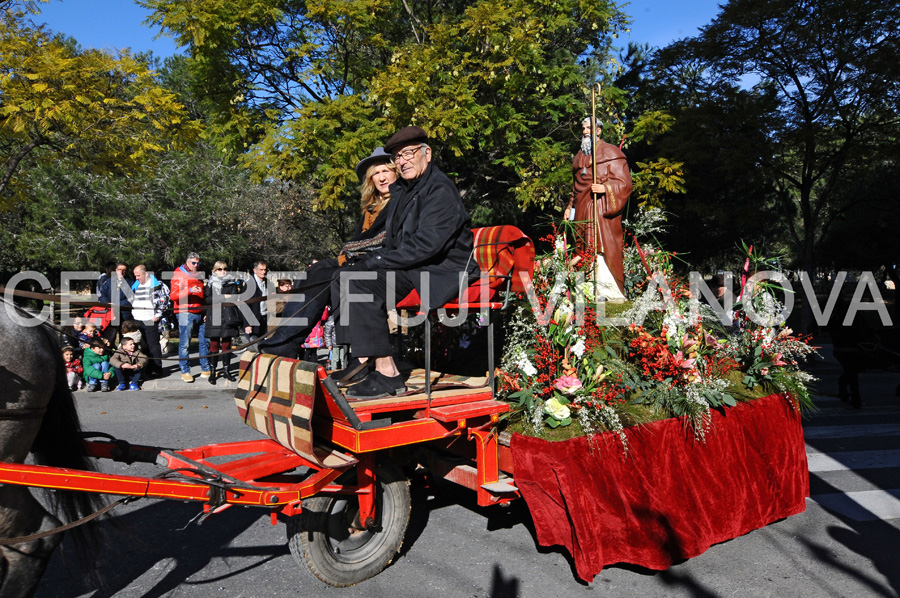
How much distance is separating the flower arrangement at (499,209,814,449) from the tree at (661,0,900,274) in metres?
10.6

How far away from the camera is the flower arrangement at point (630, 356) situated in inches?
139

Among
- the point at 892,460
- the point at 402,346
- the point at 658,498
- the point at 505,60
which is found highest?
the point at 505,60

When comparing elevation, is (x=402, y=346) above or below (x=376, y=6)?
below

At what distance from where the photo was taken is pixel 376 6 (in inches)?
441

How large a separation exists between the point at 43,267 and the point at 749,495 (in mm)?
29780

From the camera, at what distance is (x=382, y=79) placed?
34.0 feet

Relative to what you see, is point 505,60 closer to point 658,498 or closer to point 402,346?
point 402,346

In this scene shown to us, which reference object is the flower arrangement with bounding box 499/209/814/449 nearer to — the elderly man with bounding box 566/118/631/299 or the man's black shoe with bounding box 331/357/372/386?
the man's black shoe with bounding box 331/357/372/386

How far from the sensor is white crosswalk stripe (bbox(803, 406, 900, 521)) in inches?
184

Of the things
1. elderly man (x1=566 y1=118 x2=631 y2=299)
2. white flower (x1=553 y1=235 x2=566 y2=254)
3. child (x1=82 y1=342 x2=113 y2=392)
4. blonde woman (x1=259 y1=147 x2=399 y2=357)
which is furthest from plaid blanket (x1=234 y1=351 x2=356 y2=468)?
child (x1=82 y1=342 x2=113 y2=392)

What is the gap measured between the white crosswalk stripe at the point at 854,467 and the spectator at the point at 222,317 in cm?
674

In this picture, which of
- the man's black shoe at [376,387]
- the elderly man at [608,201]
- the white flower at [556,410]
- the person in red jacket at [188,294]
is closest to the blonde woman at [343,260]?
the man's black shoe at [376,387]

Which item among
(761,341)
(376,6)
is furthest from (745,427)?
(376,6)

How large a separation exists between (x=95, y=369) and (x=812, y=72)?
15090 mm
